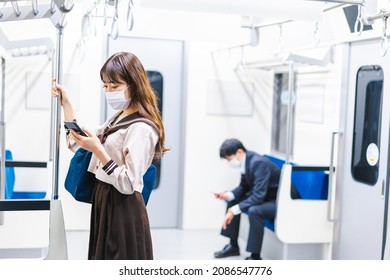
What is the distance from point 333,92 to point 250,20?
1151 millimetres

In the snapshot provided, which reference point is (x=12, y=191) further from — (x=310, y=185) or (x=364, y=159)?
(x=364, y=159)

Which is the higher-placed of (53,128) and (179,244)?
(53,128)

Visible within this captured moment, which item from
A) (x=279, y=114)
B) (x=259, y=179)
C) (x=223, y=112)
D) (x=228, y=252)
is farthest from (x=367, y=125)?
(x=223, y=112)

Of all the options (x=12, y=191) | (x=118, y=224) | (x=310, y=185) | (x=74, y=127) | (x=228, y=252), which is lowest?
(x=228, y=252)

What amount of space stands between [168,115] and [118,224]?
10.8 ft

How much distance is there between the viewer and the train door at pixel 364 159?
12.4ft

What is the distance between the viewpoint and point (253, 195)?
15.5 feet

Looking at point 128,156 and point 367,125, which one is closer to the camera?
point 128,156

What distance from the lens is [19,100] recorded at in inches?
205

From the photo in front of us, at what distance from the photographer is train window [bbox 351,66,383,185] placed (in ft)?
12.7

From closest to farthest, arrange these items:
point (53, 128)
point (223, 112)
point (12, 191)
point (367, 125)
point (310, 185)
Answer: point (53, 128) → point (367, 125) → point (310, 185) → point (12, 191) → point (223, 112)
